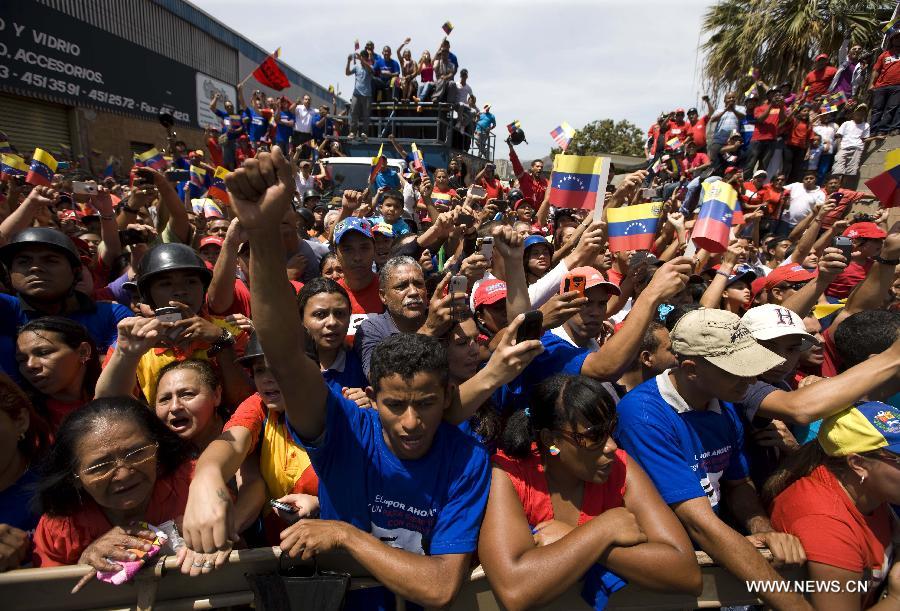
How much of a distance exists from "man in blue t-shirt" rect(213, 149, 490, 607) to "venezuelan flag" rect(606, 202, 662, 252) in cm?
186

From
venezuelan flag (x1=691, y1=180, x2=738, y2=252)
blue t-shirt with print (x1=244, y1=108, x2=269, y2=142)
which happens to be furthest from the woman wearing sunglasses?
blue t-shirt with print (x1=244, y1=108, x2=269, y2=142)

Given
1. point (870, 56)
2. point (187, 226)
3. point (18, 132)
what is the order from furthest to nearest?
point (18, 132) < point (870, 56) < point (187, 226)

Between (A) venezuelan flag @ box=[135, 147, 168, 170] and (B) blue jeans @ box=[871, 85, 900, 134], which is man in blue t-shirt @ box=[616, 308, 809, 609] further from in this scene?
(B) blue jeans @ box=[871, 85, 900, 134]

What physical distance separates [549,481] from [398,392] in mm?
781

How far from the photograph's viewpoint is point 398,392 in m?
1.81

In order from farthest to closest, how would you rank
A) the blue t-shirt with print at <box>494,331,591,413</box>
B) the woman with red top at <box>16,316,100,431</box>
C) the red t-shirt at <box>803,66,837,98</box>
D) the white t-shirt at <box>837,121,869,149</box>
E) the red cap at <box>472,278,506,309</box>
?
1. the red t-shirt at <box>803,66,837,98</box>
2. the white t-shirt at <box>837,121,869,149</box>
3. the red cap at <box>472,278,506,309</box>
4. the blue t-shirt with print at <box>494,331,591,413</box>
5. the woman with red top at <box>16,316,100,431</box>

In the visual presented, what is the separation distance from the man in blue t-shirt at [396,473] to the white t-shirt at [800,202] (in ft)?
31.7

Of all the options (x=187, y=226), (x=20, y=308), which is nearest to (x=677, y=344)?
(x=20, y=308)

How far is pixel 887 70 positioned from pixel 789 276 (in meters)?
9.42

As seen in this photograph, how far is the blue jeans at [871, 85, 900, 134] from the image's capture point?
32.6ft

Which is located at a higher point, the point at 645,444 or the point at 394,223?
the point at 394,223

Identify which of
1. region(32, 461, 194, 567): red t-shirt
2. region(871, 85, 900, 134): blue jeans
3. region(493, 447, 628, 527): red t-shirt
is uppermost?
region(871, 85, 900, 134): blue jeans

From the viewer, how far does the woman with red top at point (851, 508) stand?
1884mm

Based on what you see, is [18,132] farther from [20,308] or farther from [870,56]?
[870,56]
